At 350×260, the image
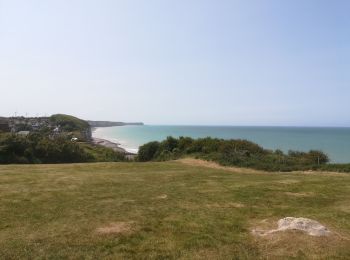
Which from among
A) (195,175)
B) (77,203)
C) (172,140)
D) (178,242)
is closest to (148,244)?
(178,242)

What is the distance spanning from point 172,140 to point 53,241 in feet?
127

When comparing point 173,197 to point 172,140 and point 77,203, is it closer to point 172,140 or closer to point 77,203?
point 77,203

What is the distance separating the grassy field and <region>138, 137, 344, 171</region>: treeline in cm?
691

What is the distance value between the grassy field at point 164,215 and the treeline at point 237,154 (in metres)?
6.91

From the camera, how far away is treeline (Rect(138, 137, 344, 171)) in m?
29.5

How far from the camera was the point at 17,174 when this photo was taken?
74.5ft

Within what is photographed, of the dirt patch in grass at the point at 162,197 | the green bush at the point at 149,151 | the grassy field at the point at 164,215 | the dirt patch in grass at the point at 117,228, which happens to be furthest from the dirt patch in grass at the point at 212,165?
the dirt patch in grass at the point at 117,228

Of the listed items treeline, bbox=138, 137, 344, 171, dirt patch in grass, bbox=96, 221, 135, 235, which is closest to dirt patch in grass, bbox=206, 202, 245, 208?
dirt patch in grass, bbox=96, 221, 135, 235

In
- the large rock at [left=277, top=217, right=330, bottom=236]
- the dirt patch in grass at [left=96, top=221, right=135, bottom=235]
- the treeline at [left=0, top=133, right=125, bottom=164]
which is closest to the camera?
Result: the large rock at [left=277, top=217, right=330, bottom=236]

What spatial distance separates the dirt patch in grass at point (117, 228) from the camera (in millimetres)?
11367

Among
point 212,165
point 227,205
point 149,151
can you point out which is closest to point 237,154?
point 212,165

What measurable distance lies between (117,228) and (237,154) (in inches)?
914

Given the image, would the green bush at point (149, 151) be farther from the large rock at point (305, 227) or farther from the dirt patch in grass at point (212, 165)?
the large rock at point (305, 227)

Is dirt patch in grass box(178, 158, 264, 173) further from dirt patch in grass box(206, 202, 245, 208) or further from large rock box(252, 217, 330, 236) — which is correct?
large rock box(252, 217, 330, 236)
